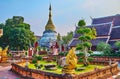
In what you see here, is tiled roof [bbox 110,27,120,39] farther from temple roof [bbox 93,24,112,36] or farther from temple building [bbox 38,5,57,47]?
temple building [bbox 38,5,57,47]

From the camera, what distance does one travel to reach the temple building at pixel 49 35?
64875mm

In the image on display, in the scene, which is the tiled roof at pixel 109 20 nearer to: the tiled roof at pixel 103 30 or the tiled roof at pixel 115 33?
the tiled roof at pixel 115 33

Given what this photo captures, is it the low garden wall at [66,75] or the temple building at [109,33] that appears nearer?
the low garden wall at [66,75]

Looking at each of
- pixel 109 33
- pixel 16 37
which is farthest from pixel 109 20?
pixel 16 37

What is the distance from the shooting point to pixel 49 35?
67.7 meters

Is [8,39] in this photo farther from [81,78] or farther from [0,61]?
[81,78]

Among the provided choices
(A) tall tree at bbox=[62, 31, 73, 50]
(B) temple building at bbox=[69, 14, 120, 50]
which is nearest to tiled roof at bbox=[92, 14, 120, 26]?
(B) temple building at bbox=[69, 14, 120, 50]

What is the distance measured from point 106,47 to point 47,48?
101ft

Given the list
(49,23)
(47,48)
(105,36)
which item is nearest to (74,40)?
(105,36)

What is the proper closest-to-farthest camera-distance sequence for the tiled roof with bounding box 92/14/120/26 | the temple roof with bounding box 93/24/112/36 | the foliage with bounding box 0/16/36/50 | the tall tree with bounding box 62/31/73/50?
the temple roof with bounding box 93/24/112/36, the foliage with bounding box 0/16/36/50, the tiled roof with bounding box 92/14/120/26, the tall tree with bounding box 62/31/73/50

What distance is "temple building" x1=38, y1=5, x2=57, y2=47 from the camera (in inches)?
2554

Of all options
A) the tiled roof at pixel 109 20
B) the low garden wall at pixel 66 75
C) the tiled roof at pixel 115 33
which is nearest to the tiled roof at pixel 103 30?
the tiled roof at pixel 115 33

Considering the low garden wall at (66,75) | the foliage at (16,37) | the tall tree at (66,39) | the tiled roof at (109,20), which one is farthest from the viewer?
the tall tree at (66,39)

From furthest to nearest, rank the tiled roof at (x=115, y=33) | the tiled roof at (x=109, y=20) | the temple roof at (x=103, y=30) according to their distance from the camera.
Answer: the tiled roof at (x=109, y=20) → the temple roof at (x=103, y=30) → the tiled roof at (x=115, y=33)
